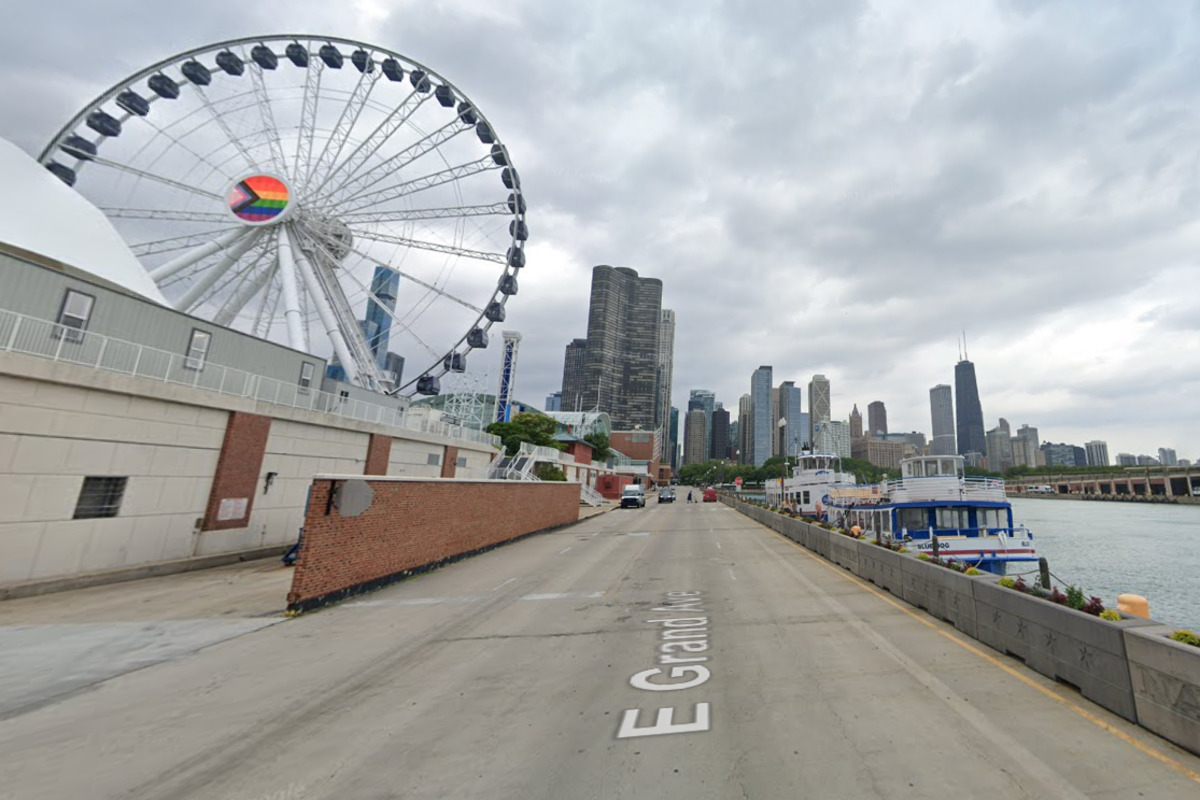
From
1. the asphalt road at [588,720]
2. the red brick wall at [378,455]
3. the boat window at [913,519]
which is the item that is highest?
the red brick wall at [378,455]

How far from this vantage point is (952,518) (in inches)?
854

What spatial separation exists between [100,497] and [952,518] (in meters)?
30.7

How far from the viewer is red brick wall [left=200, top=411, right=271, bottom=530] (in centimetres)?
1527

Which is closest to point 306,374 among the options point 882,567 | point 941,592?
point 882,567

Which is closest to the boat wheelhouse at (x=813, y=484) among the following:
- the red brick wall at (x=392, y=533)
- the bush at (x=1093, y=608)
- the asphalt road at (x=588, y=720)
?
the red brick wall at (x=392, y=533)

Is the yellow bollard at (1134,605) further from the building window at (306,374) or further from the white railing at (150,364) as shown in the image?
the building window at (306,374)

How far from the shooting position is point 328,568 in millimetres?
10672

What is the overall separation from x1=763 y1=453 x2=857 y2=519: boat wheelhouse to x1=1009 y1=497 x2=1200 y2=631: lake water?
13.0 m

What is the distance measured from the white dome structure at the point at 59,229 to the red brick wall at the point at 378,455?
979cm

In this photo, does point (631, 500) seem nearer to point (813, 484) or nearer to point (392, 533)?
point (813, 484)

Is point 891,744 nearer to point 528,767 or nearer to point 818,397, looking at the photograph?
point 528,767

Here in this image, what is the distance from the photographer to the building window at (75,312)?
14.2 metres

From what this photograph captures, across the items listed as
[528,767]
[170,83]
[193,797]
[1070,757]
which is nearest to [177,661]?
[193,797]

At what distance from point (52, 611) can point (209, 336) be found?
36.0ft
